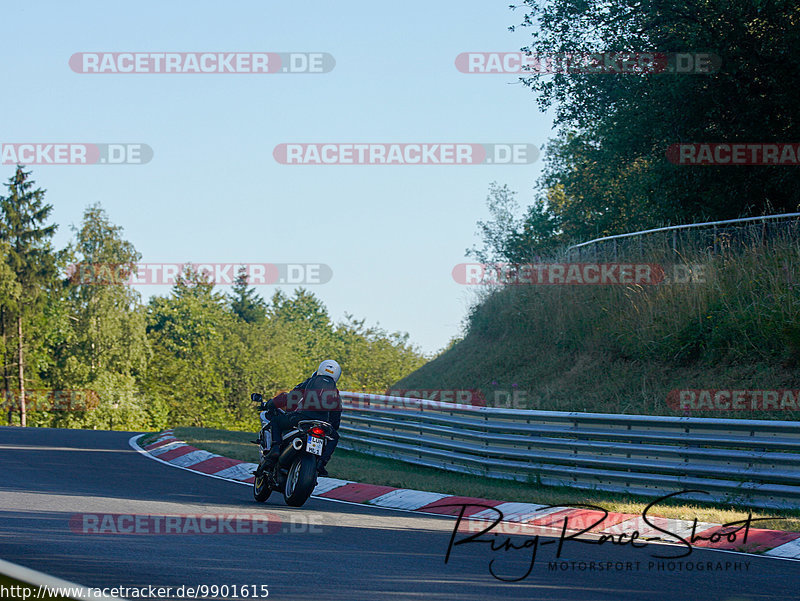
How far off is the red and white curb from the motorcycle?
0.99 metres

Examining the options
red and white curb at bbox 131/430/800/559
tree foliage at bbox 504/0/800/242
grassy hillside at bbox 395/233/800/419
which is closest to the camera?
red and white curb at bbox 131/430/800/559

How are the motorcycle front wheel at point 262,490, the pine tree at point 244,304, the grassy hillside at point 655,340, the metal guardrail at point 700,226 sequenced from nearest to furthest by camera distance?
the motorcycle front wheel at point 262,490 → the grassy hillside at point 655,340 → the metal guardrail at point 700,226 → the pine tree at point 244,304

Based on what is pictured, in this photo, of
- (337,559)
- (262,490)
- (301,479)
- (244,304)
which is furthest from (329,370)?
(244,304)

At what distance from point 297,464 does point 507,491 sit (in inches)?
110

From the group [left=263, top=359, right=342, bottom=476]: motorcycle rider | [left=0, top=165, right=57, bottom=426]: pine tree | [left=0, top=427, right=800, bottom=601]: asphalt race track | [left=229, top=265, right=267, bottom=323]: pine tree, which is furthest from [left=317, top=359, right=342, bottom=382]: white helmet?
[left=229, top=265, right=267, bottom=323]: pine tree

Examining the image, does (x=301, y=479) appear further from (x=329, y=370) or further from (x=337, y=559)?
(x=337, y=559)

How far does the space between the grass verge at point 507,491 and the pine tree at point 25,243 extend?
2000 inches

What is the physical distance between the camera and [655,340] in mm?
15672

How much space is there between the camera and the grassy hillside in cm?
1355

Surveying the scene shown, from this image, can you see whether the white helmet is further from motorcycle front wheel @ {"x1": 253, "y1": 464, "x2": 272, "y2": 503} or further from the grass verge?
the grass verge

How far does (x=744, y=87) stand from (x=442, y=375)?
30.8 feet

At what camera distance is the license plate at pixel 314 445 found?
9.61 metres

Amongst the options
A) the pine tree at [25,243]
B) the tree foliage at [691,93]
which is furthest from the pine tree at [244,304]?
the tree foliage at [691,93]

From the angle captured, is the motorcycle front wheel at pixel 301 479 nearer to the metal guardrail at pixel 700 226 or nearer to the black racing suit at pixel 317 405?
the black racing suit at pixel 317 405
